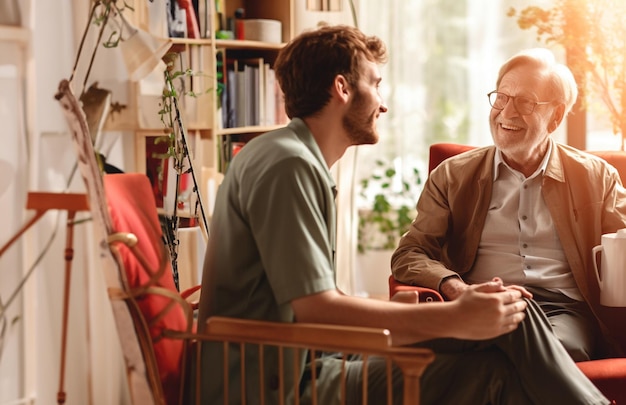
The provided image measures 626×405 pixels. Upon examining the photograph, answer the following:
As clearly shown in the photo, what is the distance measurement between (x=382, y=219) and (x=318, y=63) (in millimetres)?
2906

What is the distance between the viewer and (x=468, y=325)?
1.60 m

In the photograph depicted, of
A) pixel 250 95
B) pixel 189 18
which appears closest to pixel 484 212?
pixel 189 18

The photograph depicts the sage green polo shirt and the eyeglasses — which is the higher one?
the eyeglasses

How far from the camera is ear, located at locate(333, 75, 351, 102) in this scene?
1.80 m

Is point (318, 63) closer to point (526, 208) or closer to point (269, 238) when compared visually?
point (269, 238)

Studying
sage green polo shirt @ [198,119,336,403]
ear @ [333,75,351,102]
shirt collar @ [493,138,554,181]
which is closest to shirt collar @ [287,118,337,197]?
sage green polo shirt @ [198,119,336,403]

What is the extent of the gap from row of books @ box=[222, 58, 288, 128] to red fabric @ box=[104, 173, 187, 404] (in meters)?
1.87

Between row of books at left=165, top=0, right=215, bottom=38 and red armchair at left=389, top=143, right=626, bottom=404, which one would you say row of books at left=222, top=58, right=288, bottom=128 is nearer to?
row of books at left=165, top=0, right=215, bottom=38

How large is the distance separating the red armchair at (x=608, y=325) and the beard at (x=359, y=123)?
1.47 feet

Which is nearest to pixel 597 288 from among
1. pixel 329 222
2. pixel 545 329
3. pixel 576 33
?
pixel 545 329

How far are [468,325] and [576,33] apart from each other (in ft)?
6.96

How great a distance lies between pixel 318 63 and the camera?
1807mm

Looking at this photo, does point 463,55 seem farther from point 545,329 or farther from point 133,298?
point 133,298

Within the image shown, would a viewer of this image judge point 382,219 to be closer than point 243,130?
No
